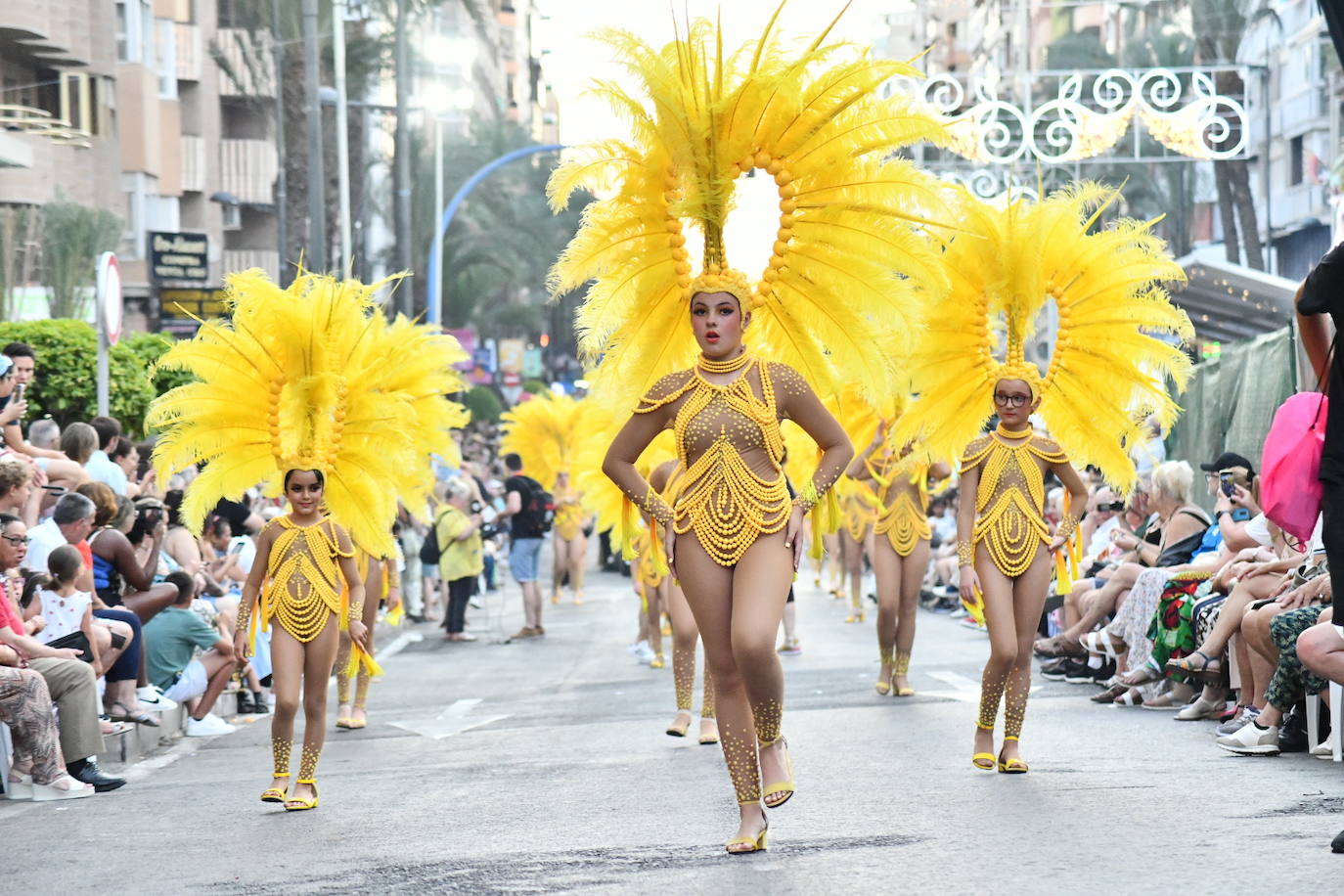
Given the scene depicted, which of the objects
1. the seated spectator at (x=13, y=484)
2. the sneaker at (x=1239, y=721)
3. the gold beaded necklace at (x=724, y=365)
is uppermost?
the gold beaded necklace at (x=724, y=365)

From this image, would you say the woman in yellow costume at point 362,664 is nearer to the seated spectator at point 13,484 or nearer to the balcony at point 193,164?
the seated spectator at point 13,484

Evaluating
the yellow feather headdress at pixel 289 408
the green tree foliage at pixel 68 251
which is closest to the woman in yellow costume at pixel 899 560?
the yellow feather headdress at pixel 289 408

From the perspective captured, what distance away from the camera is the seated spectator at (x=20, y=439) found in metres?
13.5

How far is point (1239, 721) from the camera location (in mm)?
10742

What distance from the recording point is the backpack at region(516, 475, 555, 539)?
75.9ft

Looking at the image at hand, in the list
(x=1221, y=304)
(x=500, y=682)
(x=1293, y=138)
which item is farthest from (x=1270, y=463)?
→ (x=1293, y=138)

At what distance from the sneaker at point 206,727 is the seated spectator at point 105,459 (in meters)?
1.67

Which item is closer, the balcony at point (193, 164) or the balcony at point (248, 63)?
the balcony at point (248, 63)

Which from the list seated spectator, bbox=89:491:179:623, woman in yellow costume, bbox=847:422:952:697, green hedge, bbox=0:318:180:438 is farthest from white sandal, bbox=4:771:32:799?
green hedge, bbox=0:318:180:438

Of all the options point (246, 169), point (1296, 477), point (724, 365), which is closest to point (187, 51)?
point (246, 169)

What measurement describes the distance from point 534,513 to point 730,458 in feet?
52.0

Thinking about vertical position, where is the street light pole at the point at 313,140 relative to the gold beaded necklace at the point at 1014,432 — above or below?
above

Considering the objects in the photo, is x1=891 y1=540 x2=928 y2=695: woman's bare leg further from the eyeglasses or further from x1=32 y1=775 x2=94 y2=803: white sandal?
x1=32 y1=775 x2=94 y2=803: white sandal

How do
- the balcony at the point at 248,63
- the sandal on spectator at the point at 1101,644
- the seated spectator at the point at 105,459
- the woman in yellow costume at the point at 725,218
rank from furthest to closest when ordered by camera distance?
the balcony at the point at 248,63 → the seated spectator at the point at 105,459 → the sandal on spectator at the point at 1101,644 → the woman in yellow costume at the point at 725,218
